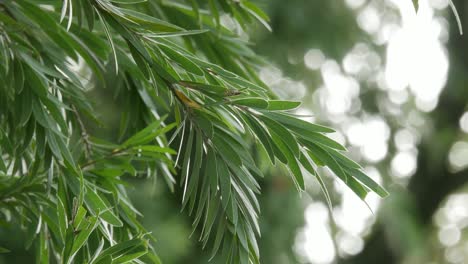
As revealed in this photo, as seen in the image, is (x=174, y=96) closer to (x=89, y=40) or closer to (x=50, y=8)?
(x=89, y=40)

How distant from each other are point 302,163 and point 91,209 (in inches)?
8.8

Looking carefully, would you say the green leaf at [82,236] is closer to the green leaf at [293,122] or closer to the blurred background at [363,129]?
the green leaf at [293,122]

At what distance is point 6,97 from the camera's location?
0.98 m

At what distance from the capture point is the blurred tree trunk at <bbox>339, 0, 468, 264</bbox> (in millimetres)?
3721

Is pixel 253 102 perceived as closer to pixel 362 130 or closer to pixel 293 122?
pixel 293 122

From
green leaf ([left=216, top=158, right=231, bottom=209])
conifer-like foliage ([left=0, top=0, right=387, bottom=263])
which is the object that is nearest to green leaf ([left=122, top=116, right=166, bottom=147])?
conifer-like foliage ([left=0, top=0, right=387, bottom=263])

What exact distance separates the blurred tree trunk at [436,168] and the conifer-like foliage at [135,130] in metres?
2.67

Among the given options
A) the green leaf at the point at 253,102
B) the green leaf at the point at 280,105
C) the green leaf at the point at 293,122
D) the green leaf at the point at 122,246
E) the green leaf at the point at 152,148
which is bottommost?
the green leaf at the point at 152,148

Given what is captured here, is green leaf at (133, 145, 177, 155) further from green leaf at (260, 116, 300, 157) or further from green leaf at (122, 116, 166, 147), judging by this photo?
green leaf at (260, 116, 300, 157)

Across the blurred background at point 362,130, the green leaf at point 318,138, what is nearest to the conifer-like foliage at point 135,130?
the green leaf at point 318,138

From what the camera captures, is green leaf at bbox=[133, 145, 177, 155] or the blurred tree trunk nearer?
green leaf at bbox=[133, 145, 177, 155]

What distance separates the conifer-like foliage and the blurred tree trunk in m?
2.67

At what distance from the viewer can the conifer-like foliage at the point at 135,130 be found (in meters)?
0.78

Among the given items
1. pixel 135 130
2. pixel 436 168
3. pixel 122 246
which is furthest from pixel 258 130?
pixel 436 168
